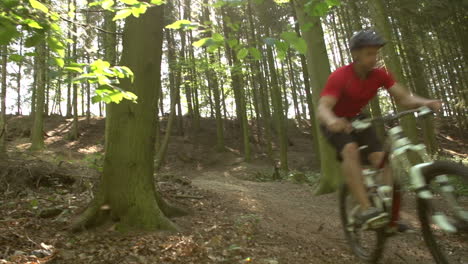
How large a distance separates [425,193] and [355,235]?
1534mm

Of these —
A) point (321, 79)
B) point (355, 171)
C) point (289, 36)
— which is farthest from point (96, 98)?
point (321, 79)

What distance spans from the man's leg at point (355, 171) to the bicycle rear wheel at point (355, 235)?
360mm

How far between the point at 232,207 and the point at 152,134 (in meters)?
2.24

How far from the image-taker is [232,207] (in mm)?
6422

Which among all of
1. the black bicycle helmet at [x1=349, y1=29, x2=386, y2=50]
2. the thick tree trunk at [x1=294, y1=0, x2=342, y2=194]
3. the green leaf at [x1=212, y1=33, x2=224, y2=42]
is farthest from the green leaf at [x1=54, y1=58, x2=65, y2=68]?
the thick tree trunk at [x1=294, y1=0, x2=342, y2=194]

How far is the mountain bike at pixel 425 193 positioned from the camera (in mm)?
2566

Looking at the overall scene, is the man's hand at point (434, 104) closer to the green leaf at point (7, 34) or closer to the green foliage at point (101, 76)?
the green foliage at point (101, 76)

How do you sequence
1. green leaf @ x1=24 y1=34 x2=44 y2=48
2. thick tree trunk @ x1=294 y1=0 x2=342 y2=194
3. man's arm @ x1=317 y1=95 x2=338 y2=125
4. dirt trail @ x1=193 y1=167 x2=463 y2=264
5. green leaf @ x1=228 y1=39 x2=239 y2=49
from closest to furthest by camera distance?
green leaf @ x1=24 y1=34 x2=44 y2=48
green leaf @ x1=228 y1=39 x2=239 y2=49
man's arm @ x1=317 y1=95 x2=338 y2=125
dirt trail @ x1=193 y1=167 x2=463 y2=264
thick tree trunk @ x1=294 y1=0 x2=342 y2=194

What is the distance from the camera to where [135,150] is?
193 inches

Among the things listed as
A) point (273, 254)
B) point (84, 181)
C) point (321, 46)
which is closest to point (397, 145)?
point (273, 254)

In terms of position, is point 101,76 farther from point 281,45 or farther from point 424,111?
point 424,111

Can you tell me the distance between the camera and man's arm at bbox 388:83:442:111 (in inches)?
119

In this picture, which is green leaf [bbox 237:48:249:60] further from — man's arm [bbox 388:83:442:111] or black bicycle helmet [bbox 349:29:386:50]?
man's arm [bbox 388:83:442:111]

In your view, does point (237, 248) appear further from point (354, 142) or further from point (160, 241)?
point (354, 142)
